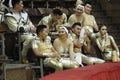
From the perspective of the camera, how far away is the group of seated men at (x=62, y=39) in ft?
24.3

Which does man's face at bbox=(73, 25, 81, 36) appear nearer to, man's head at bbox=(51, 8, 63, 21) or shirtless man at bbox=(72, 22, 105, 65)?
shirtless man at bbox=(72, 22, 105, 65)

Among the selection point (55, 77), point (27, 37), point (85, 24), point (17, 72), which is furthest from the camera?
point (85, 24)

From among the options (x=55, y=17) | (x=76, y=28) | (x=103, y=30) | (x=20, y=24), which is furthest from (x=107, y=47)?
(x=20, y=24)

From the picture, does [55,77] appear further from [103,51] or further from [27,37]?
[103,51]

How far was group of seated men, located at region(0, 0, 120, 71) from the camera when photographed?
7422 mm

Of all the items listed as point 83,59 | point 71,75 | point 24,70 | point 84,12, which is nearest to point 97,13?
point 84,12

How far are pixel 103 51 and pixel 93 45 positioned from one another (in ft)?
0.75

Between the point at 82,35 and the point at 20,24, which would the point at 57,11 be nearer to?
the point at 82,35

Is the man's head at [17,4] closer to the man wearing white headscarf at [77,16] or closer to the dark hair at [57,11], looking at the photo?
the dark hair at [57,11]

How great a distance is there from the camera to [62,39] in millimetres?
7738

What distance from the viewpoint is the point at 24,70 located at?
7.07 metres

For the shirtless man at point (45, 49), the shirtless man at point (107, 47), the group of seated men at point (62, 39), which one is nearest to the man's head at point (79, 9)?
the group of seated men at point (62, 39)

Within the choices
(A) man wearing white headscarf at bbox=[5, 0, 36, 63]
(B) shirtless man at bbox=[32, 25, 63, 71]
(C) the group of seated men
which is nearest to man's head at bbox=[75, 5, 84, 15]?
(C) the group of seated men

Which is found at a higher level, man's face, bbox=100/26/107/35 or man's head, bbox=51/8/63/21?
man's head, bbox=51/8/63/21
